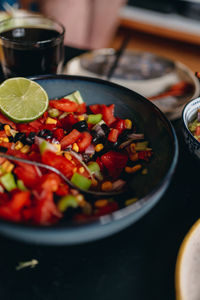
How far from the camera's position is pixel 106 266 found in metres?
0.88

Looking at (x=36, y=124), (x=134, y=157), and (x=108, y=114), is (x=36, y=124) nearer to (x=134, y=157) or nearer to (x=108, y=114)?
(x=108, y=114)

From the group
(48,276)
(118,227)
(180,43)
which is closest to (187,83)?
(118,227)

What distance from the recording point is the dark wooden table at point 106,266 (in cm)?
81

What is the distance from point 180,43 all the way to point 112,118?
4459mm

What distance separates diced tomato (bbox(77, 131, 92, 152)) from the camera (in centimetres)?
114

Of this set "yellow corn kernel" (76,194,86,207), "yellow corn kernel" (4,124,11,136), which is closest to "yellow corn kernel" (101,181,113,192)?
"yellow corn kernel" (76,194,86,207)

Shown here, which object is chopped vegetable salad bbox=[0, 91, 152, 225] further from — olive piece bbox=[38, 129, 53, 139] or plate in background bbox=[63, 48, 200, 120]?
plate in background bbox=[63, 48, 200, 120]

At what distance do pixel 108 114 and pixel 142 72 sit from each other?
91cm

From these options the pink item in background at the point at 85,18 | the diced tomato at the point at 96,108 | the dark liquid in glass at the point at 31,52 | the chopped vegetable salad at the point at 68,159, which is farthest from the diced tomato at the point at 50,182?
the pink item in background at the point at 85,18

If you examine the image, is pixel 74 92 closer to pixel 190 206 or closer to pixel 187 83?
pixel 190 206

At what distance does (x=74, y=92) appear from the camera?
1.32m

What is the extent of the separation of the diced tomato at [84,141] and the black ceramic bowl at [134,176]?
22 centimetres

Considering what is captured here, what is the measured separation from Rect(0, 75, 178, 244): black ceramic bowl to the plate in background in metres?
0.43

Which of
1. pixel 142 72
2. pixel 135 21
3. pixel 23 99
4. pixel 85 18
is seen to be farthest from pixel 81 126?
pixel 135 21
